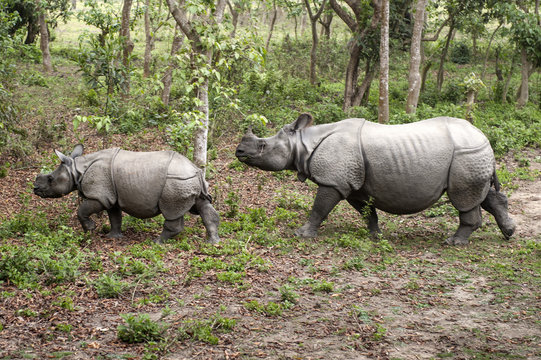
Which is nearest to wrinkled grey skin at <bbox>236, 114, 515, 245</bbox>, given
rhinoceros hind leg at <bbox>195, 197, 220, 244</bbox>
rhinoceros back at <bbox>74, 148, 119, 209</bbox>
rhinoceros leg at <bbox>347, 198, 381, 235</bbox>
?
rhinoceros leg at <bbox>347, 198, 381, 235</bbox>

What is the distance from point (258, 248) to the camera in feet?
30.5

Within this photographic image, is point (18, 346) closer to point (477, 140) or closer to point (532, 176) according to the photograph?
point (477, 140)

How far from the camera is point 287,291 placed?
723cm

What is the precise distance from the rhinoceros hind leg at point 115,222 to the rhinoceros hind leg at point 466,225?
5.46m

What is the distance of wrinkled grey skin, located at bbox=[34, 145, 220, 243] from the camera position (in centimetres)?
912

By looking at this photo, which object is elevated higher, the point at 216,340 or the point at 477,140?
the point at 477,140

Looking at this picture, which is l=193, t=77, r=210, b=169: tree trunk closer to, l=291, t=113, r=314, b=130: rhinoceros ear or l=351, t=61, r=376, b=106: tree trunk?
l=291, t=113, r=314, b=130: rhinoceros ear

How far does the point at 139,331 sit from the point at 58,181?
4.35 m

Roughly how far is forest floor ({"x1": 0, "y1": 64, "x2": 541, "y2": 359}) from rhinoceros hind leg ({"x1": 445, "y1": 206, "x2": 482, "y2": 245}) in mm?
280

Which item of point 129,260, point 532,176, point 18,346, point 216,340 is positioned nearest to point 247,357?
point 216,340

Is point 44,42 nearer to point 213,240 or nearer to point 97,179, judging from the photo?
point 97,179

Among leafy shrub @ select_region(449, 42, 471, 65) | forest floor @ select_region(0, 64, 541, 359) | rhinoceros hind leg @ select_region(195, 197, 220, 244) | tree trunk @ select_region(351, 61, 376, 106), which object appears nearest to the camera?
forest floor @ select_region(0, 64, 541, 359)

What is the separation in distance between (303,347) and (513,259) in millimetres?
4630

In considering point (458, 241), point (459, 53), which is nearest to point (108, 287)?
point (458, 241)
